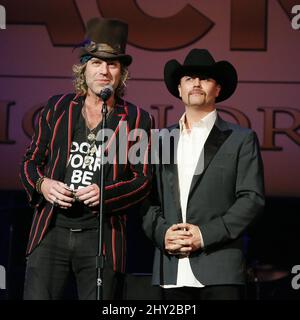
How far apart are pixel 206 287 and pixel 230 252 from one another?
0.74 ft

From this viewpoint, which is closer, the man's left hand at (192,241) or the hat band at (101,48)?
the man's left hand at (192,241)

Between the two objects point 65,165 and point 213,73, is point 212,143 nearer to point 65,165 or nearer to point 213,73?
point 213,73

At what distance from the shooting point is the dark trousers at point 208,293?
405cm

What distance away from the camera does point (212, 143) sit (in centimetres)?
430

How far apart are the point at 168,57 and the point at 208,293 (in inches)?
109

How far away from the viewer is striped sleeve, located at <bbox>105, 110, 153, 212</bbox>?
4137 mm

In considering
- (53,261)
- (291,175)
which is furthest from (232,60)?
(53,261)

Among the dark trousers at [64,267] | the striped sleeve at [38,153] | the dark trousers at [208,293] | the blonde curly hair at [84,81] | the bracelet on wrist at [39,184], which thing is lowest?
the dark trousers at [208,293]

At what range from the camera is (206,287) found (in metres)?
4.11

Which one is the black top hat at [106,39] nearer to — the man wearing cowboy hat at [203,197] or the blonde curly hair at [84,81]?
the blonde curly hair at [84,81]

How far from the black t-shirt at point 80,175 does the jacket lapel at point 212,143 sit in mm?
542

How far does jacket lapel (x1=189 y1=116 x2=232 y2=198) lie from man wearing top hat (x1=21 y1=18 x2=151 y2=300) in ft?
0.89
